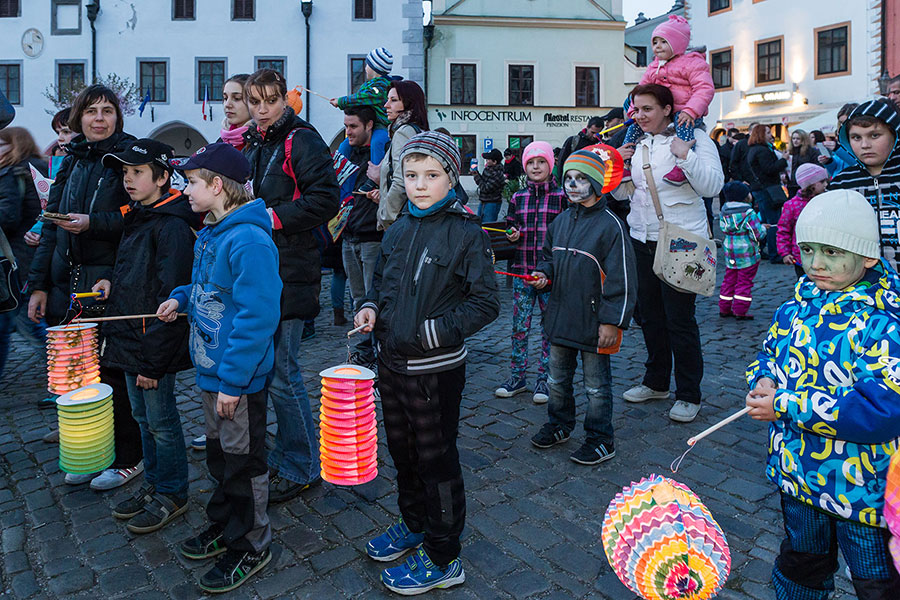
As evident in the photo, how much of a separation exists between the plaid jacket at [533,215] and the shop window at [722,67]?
30.6 metres

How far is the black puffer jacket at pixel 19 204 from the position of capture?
5.34 metres

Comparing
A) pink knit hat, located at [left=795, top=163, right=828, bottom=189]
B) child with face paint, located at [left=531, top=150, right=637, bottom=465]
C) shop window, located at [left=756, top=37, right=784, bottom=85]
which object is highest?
shop window, located at [left=756, top=37, right=784, bottom=85]

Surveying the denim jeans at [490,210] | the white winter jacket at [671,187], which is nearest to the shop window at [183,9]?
the denim jeans at [490,210]

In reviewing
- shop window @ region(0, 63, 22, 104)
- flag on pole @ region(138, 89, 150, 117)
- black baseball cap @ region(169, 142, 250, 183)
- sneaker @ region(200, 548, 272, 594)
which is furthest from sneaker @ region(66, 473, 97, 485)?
shop window @ region(0, 63, 22, 104)

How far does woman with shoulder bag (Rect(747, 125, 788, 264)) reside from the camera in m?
12.2

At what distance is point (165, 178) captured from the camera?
371 cm

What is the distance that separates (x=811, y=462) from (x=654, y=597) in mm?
655

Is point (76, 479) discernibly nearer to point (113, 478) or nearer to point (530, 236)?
point (113, 478)

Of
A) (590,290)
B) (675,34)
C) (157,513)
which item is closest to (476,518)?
(590,290)

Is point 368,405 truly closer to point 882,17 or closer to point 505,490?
point 505,490

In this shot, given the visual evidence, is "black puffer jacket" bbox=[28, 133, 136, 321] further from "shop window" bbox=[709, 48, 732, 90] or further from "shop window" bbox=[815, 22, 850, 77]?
"shop window" bbox=[709, 48, 732, 90]

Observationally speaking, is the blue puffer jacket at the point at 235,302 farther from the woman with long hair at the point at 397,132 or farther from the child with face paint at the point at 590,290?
the woman with long hair at the point at 397,132

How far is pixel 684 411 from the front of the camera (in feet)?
16.3

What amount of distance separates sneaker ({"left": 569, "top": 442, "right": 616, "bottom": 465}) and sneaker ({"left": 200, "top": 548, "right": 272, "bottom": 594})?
75.9 inches
